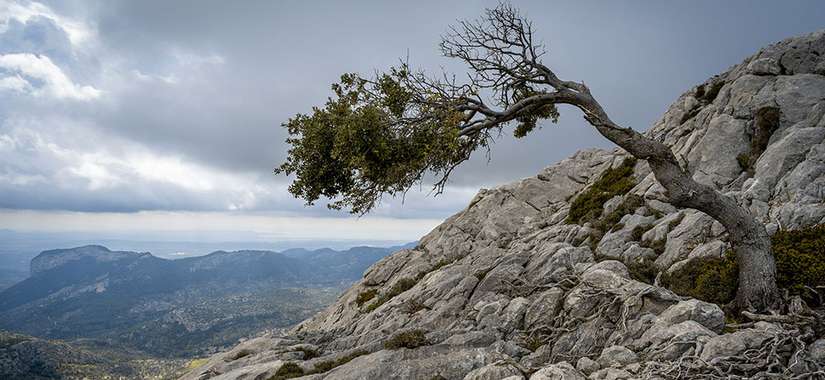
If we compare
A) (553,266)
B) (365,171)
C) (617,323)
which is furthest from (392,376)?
(553,266)

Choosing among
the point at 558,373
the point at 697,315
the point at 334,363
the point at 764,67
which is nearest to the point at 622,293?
the point at 697,315

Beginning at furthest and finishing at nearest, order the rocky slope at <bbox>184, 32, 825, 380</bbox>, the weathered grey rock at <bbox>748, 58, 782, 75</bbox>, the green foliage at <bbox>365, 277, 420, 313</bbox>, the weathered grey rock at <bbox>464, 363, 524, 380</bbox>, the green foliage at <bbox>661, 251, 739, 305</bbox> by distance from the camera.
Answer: the green foliage at <bbox>365, 277, 420, 313</bbox>, the weathered grey rock at <bbox>748, 58, 782, 75</bbox>, the green foliage at <bbox>661, 251, 739, 305</bbox>, the weathered grey rock at <bbox>464, 363, 524, 380</bbox>, the rocky slope at <bbox>184, 32, 825, 380</bbox>

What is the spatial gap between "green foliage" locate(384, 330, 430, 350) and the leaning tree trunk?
11.9 m

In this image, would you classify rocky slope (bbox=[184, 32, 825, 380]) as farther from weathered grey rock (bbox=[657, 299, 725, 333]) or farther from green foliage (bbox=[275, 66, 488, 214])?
green foliage (bbox=[275, 66, 488, 214])

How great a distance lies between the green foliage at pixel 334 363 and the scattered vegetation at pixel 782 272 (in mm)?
15301

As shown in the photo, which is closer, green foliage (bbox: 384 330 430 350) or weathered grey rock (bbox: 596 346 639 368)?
weathered grey rock (bbox: 596 346 639 368)

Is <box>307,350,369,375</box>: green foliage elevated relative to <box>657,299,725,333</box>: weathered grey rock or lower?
lower

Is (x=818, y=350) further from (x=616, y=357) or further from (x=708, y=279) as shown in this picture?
(x=708, y=279)

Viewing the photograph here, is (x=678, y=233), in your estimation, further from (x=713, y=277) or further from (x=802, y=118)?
(x=802, y=118)

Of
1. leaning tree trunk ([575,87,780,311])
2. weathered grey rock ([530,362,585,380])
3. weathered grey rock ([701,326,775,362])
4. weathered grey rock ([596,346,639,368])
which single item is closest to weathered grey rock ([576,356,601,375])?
weathered grey rock ([596,346,639,368])

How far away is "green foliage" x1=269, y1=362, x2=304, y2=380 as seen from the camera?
57.5ft

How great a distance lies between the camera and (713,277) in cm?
1775

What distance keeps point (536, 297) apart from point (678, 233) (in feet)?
34.9

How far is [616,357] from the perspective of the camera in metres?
13.1
